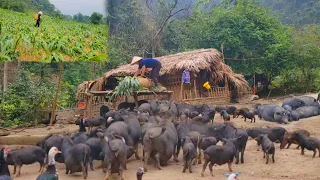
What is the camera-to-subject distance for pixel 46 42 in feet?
55.3

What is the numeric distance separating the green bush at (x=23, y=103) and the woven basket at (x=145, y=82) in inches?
177

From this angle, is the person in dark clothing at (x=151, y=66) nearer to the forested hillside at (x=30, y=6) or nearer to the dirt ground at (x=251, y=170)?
the dirt ground at (x=251, y=170)

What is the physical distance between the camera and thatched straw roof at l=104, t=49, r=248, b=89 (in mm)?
22763

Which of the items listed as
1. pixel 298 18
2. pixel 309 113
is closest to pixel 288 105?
pixel 309 113

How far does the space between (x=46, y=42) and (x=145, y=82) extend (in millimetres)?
4564

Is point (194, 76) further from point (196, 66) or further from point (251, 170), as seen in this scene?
point (251, 170)

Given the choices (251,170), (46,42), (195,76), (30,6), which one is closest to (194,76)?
(195,76)

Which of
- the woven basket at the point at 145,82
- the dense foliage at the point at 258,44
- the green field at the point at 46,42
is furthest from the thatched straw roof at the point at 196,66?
the woven basket at the point at 145,82

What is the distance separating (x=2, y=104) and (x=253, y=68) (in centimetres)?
1810

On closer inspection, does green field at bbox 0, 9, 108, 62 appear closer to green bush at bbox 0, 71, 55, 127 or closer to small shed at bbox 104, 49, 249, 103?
green bush at bbox 0, 71, 55, 127

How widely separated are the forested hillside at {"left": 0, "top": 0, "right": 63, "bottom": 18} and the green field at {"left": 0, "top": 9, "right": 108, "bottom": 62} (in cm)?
740

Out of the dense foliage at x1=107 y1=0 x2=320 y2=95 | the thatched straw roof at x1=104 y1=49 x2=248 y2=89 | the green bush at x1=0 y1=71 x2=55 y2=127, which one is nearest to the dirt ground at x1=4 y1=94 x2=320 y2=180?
the green bush at x1=0 y1=71 x2=55 y2=127

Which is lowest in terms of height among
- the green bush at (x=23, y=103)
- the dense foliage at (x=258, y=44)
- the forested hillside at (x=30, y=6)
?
the green bush at (x=23, y=103)

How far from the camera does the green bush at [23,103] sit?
16844 mm
